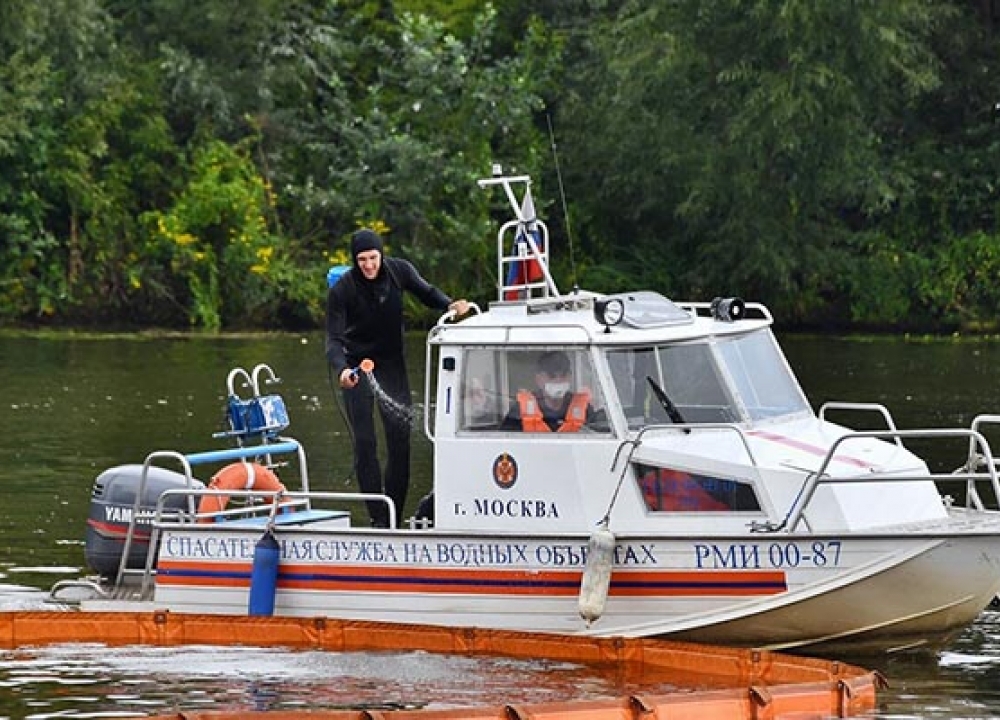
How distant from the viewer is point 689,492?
49.2ft

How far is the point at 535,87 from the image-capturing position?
47.0m

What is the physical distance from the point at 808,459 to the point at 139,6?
34.9m

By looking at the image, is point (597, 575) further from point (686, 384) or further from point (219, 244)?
point (219, 244)

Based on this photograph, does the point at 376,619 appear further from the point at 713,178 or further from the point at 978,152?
the point at 978,152

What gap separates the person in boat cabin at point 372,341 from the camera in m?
16.2

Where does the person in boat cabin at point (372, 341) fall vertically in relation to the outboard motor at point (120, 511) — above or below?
above

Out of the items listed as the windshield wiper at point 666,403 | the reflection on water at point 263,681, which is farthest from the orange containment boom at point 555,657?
the windshield wiper at point 666,403

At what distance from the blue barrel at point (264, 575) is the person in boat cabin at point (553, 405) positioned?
1677mm

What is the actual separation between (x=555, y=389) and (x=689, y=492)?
110 cm

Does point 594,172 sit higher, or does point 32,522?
point 594,172

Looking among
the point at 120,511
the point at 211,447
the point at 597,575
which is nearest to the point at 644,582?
the point at 597,575

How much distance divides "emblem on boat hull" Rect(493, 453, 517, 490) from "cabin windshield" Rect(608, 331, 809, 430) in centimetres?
80

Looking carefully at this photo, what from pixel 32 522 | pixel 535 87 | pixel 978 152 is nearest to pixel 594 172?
pixel 535 87

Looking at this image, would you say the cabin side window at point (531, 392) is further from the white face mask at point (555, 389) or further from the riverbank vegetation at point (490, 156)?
the riverbank vegetation at point (490, 156)
